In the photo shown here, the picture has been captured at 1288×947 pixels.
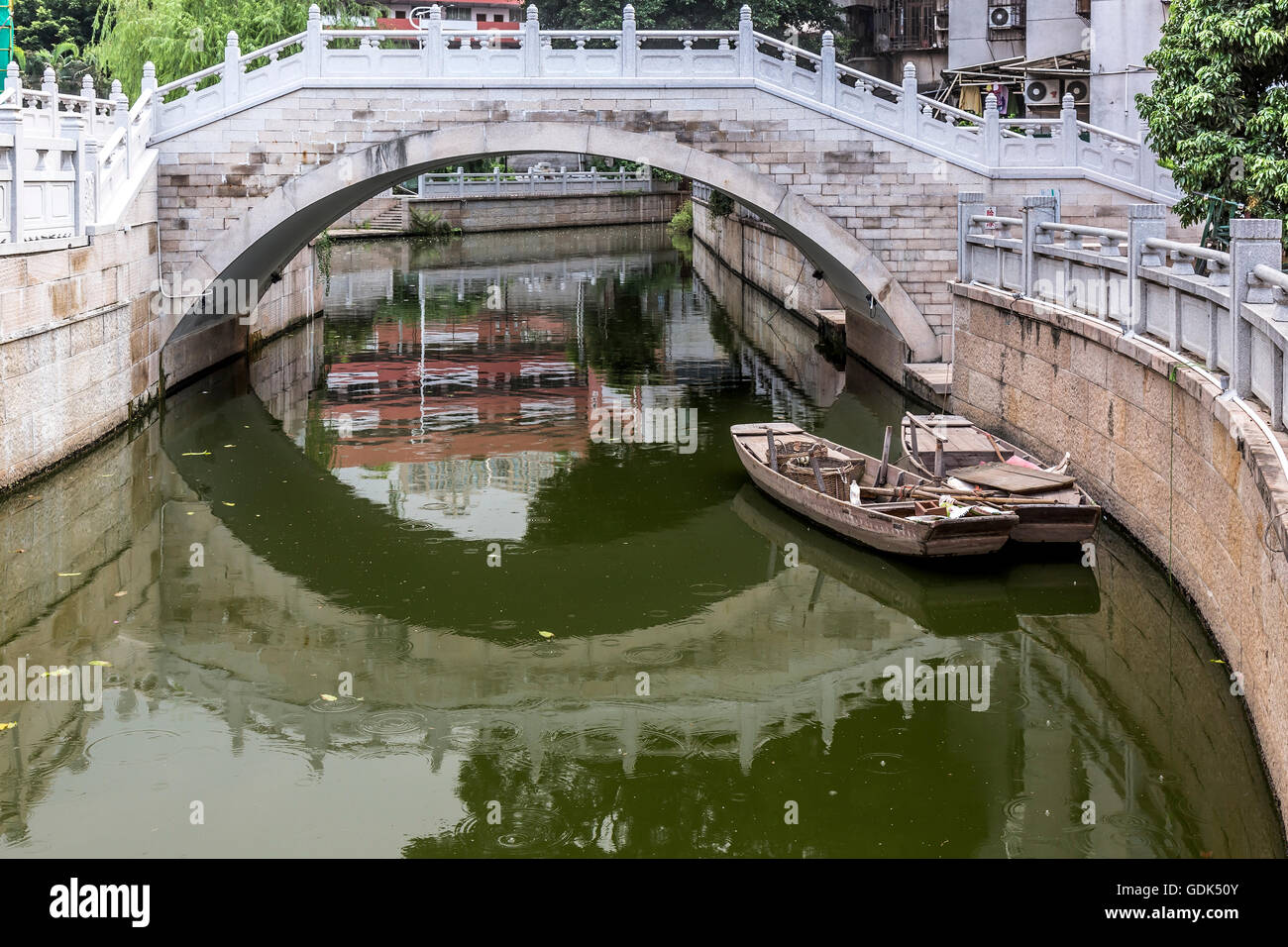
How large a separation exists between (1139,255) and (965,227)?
6.50 meters

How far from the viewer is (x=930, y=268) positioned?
2002 cm

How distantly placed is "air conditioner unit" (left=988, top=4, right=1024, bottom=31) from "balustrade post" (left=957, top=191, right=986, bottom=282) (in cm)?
1440

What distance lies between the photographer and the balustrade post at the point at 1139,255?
1212 cm

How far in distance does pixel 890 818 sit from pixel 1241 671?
2591mm

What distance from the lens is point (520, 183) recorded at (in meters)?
52.9

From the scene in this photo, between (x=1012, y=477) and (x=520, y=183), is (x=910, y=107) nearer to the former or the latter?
(x=1012, y=477)

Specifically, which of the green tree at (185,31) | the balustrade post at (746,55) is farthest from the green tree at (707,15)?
the balustrade post at (746,55)

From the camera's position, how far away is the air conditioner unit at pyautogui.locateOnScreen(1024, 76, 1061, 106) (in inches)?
1123

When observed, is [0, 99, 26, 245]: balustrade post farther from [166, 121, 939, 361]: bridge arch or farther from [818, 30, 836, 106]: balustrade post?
[818, 30, 836, 106]: balustrade post

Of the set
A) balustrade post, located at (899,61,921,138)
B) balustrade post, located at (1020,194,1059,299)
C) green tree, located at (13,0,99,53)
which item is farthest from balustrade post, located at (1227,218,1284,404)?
green tree, located at (13,0,99,53)

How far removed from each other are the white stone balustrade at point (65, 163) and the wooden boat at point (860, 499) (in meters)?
7.26

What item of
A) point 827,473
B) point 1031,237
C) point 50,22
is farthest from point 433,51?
point 50,22

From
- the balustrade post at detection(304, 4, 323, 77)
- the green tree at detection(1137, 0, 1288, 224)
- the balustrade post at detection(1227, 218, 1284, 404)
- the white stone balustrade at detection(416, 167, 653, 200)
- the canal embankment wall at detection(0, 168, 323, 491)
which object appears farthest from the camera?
the white stone balustrade at detection(416, 167, 653, 200)

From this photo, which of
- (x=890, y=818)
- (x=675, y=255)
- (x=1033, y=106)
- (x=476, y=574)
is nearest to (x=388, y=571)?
(x=476, y=574)
